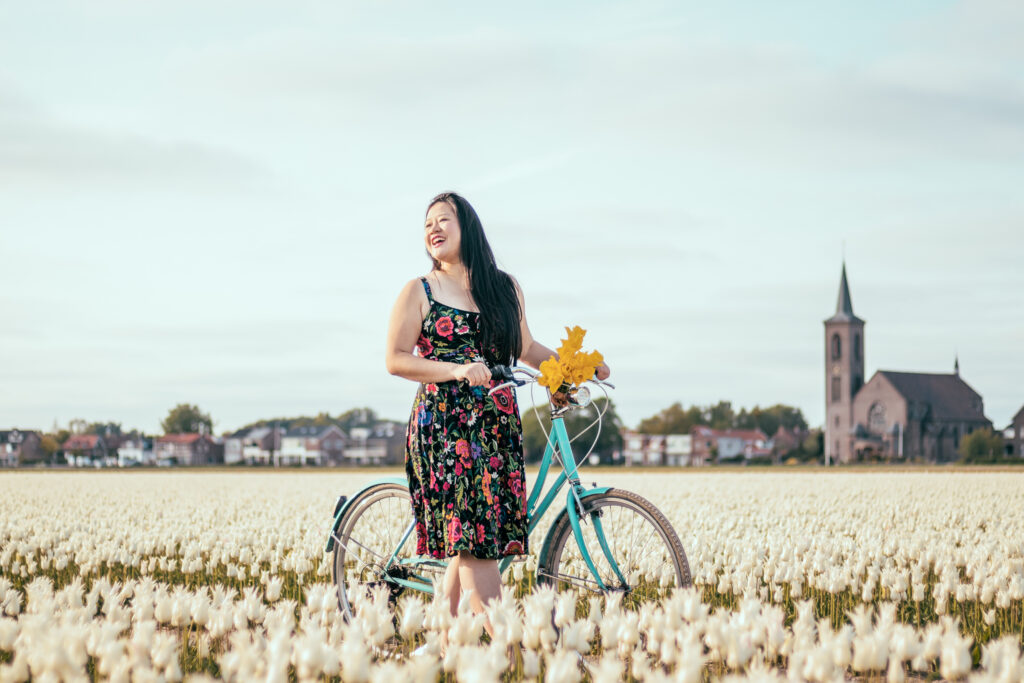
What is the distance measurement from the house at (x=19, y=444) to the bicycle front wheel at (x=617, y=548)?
14060cm

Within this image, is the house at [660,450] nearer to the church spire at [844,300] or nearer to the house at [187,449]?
the church spire at [844,300]

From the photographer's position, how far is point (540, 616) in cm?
382

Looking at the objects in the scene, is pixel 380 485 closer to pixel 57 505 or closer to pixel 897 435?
pixel 57 505

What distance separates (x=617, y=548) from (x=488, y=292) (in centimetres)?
160

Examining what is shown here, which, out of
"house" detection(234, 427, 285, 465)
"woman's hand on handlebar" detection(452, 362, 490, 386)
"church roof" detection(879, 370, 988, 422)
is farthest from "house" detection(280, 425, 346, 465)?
"woman's hand on handlebar" detection(452, 362, 490, 386)

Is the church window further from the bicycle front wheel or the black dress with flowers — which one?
the black dress with flowers

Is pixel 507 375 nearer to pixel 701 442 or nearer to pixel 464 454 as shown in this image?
pixel 464 454

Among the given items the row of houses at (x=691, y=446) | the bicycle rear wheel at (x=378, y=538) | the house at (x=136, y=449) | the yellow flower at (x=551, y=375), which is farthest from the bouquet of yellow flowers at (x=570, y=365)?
the house at (x=136, y=449)

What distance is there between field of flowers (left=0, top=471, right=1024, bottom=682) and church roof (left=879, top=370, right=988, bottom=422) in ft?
412

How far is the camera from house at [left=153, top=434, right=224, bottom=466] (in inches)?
5650

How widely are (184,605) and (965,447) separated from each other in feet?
345

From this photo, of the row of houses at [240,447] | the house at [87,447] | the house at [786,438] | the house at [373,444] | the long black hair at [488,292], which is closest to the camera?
the long black hair at [488,292]

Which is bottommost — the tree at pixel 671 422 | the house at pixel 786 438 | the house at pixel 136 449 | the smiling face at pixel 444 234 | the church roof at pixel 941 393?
the house at pixel 136 449

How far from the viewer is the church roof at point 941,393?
130 m
